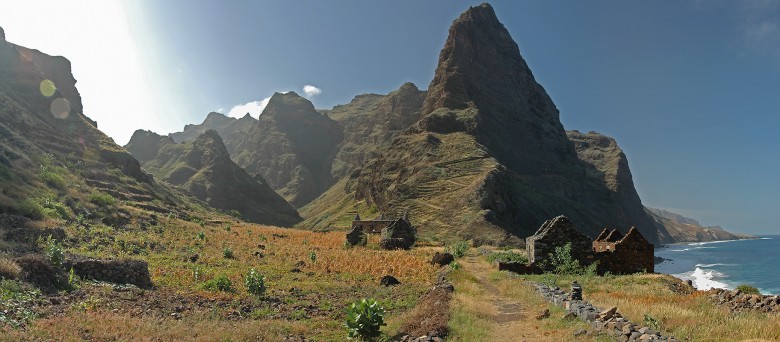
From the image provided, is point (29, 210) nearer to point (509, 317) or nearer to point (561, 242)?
point (509, 317)

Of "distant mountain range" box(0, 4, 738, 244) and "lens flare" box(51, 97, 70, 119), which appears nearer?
"distant mountain range" box(0, 4, 738, 244)

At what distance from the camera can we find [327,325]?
53.9 ft

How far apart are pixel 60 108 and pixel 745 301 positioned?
13289cm

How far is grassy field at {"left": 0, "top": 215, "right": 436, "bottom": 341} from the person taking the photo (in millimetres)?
13055

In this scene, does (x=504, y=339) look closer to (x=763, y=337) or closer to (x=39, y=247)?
(x=763, y=337)

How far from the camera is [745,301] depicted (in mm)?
16406

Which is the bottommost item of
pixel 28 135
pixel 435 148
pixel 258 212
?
pixel 258 212

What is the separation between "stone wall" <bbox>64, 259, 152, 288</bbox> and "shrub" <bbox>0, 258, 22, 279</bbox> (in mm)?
3790

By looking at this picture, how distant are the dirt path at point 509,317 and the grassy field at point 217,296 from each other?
135 inches

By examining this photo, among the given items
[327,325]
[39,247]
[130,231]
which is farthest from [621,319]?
[130,231]

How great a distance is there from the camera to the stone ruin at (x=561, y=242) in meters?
29.3

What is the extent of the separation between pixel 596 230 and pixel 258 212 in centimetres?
13904

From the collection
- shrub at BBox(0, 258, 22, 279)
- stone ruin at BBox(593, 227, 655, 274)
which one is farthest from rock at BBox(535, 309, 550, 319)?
shrub at BBox(0, 258, 22, 279)

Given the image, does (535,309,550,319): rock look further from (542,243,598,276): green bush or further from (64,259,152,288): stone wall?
(64,259,152,288): stone wall
